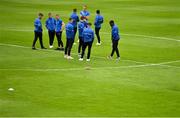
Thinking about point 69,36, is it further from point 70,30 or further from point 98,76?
point 98,76

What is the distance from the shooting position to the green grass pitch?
25250 millimetres

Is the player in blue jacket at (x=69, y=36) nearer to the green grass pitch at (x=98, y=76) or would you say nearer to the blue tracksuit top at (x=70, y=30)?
the blue tracksuit top at (x=70, y=30)

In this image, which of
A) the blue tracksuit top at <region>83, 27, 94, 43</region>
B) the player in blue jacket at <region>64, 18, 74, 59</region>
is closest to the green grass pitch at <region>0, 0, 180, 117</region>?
the player in blue jacket at <region>64, 18, 74, 59</region>

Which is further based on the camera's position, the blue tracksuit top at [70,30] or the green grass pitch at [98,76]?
→ the blue tracksuit top at [70,30]

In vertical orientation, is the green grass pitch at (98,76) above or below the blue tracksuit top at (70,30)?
below

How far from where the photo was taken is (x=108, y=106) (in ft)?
83.6

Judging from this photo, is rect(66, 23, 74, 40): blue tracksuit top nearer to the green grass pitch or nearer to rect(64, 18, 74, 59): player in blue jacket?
rect(64, 18, 74, 59): player in blue jacket

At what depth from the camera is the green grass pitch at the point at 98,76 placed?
2525cm

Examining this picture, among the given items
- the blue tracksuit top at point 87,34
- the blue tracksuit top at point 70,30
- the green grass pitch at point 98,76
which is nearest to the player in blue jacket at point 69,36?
the blue tracksuit top at point 70,30

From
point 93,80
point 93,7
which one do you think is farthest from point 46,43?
point 93,7

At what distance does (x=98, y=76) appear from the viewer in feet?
103

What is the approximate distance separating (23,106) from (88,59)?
1084cm

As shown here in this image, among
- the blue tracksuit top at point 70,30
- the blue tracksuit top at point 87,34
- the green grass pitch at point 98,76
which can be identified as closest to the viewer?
the green grass pitch at point 98,76

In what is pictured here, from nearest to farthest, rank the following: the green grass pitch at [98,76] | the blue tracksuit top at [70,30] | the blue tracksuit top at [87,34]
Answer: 1. the green grass pitch at [98,76]
2. the blue tracksuit top at [87,34]
3. the blue tracksuit top at [70,30]
